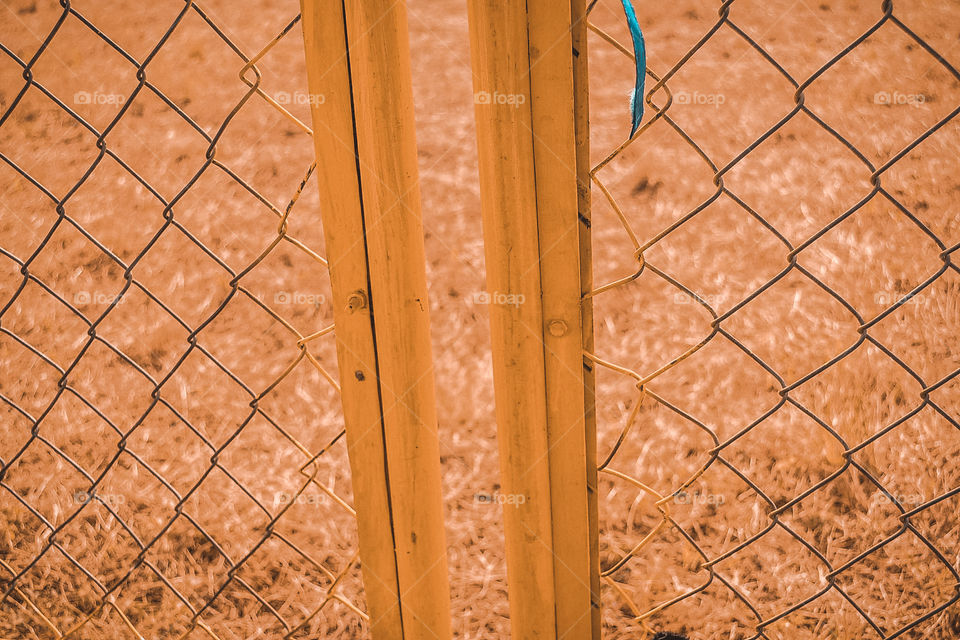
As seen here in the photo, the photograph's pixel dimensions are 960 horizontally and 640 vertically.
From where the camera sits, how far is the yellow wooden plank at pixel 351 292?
85 centimetres

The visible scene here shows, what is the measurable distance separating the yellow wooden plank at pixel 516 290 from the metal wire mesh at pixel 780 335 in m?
0.10

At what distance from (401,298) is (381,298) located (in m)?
0.02

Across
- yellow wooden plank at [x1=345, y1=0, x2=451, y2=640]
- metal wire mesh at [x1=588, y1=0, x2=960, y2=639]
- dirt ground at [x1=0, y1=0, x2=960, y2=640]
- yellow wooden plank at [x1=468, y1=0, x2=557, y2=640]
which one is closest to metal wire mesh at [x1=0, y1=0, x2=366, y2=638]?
dirt ground at [x1=0, y1=0, x2=960, y2=640]

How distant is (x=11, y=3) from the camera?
4.34m

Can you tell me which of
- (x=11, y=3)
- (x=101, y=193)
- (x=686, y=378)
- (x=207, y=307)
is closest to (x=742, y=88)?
(x=686, y=378)

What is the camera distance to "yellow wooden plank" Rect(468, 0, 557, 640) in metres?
0.81

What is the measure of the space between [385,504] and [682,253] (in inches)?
74.7

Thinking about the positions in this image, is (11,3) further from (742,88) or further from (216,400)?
(742,88)

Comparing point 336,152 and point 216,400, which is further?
point 216,400

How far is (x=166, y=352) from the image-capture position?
246 cm

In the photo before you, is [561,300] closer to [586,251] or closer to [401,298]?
[586,251]

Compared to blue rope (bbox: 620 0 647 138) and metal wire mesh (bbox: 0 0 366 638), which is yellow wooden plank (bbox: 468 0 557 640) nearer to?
blue rope (bbox: 620 0 647 138)

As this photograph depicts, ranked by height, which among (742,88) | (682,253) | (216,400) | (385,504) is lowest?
(385,504)

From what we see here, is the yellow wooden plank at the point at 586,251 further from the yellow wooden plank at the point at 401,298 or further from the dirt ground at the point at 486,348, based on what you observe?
the yellow wooden plank at the point at 401,298
